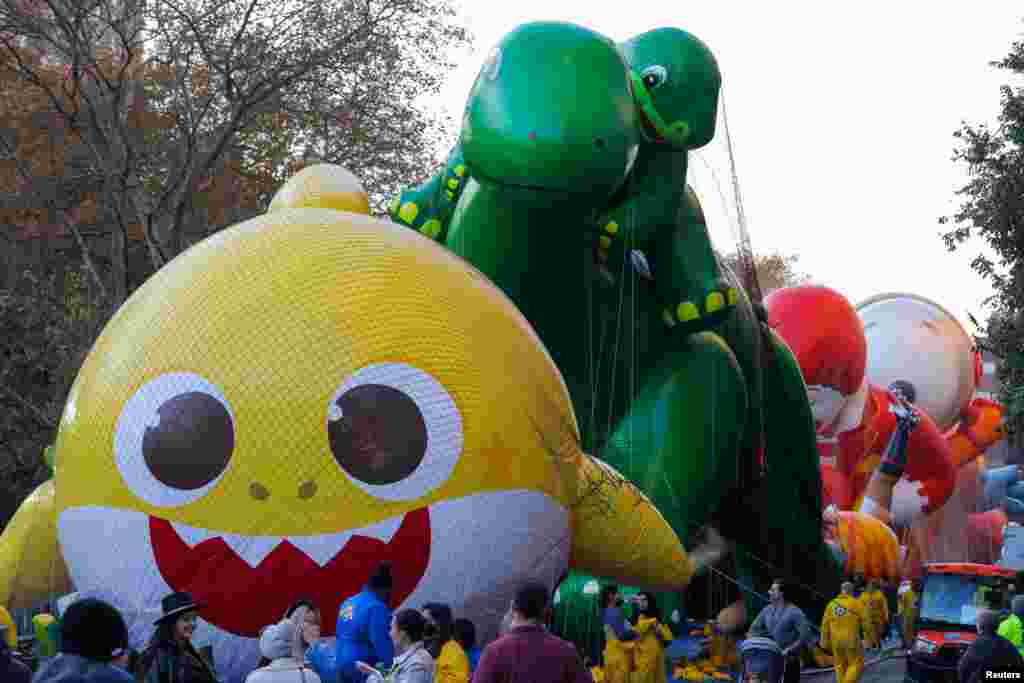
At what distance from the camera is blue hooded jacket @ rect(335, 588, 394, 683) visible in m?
8.99

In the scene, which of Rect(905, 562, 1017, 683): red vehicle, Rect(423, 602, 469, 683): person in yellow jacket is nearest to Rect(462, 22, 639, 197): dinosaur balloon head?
Rect(423, 602, 469, 683): person in yellow jacket

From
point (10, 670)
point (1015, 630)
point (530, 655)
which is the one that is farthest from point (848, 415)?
point (10, 670)

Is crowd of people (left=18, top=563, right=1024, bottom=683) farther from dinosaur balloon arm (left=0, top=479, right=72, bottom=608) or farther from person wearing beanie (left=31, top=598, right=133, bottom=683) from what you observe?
dinosaur balloon arm (left=0, top=479, right=72, bottom=608)

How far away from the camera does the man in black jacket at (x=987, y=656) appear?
8859mm

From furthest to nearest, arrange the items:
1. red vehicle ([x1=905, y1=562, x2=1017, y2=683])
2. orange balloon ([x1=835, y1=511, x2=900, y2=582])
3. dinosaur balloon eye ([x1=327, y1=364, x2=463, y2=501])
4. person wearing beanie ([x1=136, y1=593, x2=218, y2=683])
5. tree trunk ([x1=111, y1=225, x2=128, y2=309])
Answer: tree trunk ([x1=111, y1=225, x2=128, y2=309]) < orange balloon ([x1=835, y1=511, x2=900, y2=582]) < red vehicle ([x1=905, y1=562, x2=1017, y2=683]) < dinosaur balloon eye ([x1=327, y1=364, x2=463, y2=501]) < person wearing beanie ([x1=136, y1=593, x2=218, y2=683])

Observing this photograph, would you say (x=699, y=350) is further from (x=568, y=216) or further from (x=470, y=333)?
(x=470, y=333)

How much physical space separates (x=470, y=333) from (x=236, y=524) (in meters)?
1.87

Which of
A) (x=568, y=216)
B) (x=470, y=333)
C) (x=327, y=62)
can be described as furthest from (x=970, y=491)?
(x=470, y=333)

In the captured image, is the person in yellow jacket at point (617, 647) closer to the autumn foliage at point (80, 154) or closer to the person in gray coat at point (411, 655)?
the person in gray coat at point (411, 655)

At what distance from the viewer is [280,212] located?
11.3 meters

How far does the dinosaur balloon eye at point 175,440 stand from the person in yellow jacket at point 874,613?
875 centimetres

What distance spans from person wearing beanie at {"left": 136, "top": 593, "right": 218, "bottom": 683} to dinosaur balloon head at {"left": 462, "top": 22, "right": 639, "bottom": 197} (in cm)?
507

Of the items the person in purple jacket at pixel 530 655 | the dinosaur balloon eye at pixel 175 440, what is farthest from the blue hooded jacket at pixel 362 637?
the person in purple jacket at pixel 530 655

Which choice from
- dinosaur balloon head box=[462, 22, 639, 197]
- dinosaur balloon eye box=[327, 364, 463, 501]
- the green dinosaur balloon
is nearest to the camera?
dinosaur balloon eye box=[327, 364, 463, 501]
